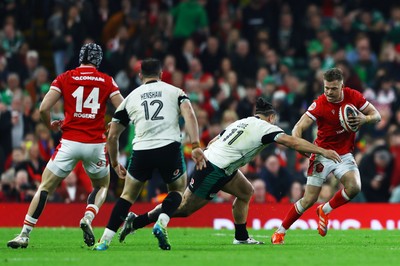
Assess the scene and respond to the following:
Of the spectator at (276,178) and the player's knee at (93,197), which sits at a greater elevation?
the player's knee at (93,197)

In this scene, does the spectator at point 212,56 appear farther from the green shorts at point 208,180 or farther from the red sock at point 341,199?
the green shorts at point 208,180

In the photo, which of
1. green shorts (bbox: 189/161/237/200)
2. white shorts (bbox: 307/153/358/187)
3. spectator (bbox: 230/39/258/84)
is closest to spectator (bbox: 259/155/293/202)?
spectator (bbox: 230/39/258/84)

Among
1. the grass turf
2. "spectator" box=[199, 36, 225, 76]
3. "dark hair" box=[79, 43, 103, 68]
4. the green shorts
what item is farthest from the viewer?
"spectator" box=[199, 36, 225, 76]

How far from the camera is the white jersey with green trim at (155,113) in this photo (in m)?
13.8

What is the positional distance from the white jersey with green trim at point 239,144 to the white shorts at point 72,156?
148cm

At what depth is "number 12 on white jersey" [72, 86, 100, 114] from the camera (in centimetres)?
1467

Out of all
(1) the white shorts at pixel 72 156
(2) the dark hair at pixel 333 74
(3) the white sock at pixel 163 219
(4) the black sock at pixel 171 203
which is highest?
(2) the dark hair at pixel 333 74

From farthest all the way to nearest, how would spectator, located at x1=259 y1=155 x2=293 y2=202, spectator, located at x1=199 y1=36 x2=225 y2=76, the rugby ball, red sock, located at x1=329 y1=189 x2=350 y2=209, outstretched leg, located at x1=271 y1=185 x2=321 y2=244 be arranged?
spectator, located at x1=199 y1=36 x2=225 y2=76
spectator, located at x1=259 y1=155 x2=293 y2=202
red sock, located at x1=329 y1=189 x2=350 y2=209
outstretched leg, located at x1=271 y1=185 x2=321 y2=244
the rugby ball

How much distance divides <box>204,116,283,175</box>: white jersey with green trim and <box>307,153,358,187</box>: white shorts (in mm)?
1396

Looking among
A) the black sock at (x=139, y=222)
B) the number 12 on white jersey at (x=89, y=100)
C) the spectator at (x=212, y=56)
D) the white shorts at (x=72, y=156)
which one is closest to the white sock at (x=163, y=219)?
the black sock at (x=139, y=222)

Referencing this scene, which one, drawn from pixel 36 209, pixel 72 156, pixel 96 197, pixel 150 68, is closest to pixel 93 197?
pixel 96 197

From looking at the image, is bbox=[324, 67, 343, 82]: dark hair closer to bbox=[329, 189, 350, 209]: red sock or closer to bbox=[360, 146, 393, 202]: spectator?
bbox=[329, 189, 350, 209]: red sock

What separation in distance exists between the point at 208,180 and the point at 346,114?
225 cm

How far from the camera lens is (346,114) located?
15.7m
